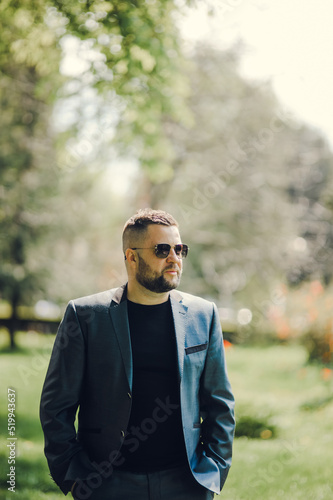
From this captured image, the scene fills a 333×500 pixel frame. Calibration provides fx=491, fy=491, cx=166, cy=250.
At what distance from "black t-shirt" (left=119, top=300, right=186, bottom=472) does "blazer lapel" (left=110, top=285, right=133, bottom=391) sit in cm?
7

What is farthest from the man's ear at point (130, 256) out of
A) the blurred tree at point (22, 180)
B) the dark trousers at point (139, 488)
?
the blurred tree at point (22, 180)

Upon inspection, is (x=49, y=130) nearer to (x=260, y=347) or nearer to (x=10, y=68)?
(x=10, y=68)

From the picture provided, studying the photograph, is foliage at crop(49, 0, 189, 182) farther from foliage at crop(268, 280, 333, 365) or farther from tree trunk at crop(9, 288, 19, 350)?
tree trunk at crop(9, 288, 19, 350)

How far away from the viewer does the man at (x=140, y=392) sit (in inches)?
104

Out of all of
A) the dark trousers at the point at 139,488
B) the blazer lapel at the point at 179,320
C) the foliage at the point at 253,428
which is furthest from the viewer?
the foliage at the point at 253,428

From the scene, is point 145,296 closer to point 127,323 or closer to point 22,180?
point 127,323

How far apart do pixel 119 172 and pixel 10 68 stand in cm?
551

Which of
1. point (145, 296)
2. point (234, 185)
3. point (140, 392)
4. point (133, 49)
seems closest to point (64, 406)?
point (140, 392)

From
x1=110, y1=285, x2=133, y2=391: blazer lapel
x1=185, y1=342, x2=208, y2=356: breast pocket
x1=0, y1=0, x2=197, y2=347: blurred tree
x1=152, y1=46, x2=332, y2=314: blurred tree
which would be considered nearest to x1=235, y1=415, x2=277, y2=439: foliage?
x1=0, y1=0, x2=197, y2=347: blurred tree

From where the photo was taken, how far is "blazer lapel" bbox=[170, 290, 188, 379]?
2730 millimetres

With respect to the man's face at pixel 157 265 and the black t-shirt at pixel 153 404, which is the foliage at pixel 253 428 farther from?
the man's face at pixel 157 265

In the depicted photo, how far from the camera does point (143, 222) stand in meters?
2.88

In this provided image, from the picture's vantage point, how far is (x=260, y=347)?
59.3ft

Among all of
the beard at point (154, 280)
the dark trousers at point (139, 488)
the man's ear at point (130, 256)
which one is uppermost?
the man's ear at point (130, 256)
